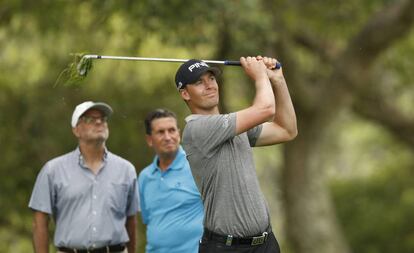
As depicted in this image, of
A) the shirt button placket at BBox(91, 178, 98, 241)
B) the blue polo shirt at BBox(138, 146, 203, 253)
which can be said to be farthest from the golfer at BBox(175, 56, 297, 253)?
the shirt button placket at BBox(91, 178, 98, 241)

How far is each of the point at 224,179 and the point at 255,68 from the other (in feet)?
2.25

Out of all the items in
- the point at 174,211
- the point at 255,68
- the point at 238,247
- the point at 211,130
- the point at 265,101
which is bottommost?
the point at 238,247

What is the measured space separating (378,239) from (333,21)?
210 inches

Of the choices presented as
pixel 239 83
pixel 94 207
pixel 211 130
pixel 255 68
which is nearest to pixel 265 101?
pixel 255 68

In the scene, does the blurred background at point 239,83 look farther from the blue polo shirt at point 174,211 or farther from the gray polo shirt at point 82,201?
the blue polo shirt at point 174,211

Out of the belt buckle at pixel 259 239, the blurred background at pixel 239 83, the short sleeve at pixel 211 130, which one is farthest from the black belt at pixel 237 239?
the blurred background at pixel 239 83

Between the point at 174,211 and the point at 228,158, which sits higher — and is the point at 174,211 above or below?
below

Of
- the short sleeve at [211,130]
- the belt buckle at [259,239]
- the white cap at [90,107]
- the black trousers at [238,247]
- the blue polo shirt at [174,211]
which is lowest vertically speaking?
the black trousers at [238,247]

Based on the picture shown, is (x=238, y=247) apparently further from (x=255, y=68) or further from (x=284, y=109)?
(x=255, y=68)

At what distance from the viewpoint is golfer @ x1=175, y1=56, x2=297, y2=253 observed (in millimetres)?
5832

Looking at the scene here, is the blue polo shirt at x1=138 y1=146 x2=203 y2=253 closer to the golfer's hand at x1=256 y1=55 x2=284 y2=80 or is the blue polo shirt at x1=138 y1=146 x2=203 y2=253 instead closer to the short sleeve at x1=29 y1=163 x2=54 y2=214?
the short sleeve at x1=29 y1=163 x2=54 y2=214

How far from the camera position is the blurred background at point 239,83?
43.8 ft

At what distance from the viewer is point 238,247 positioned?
19.6 ft

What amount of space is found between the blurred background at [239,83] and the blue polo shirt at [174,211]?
1.98 meters
